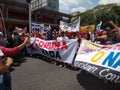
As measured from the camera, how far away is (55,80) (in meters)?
7.23

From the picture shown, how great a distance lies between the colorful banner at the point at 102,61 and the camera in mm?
5535

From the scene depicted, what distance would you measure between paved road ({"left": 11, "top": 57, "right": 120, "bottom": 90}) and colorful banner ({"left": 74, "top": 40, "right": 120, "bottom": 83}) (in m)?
0.57

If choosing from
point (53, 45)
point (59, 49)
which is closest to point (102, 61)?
point (59, 49)

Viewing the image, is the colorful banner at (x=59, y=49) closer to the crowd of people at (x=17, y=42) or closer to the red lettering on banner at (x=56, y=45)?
the red lettering on banner at (x=56, y=45)

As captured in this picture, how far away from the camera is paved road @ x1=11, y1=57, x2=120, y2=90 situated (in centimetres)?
645

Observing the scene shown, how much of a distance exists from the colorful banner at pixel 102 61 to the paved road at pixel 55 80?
0.57 meters

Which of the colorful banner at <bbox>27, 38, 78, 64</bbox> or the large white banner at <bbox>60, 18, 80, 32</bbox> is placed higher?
the large white banner at <bbox>60, 18, 80, 32</bbox>

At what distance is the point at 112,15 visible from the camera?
6188 centimetres

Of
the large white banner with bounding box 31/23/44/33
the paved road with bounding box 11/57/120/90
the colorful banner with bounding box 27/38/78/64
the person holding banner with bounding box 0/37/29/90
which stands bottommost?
the paved road with bounding box 11/57/120/90

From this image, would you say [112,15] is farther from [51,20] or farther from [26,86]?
[26,86]

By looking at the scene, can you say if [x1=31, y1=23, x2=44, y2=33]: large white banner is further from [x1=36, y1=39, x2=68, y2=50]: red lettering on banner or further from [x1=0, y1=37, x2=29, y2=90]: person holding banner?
[x1=0, y1=37, x2=29, y2=90]: person holding banner

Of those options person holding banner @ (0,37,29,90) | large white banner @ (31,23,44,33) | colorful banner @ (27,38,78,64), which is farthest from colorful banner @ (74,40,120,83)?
large white banner @ (31,23,44,33)

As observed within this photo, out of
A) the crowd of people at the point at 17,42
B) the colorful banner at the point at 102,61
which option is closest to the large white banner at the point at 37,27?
the crowd of people at the point at 17,42

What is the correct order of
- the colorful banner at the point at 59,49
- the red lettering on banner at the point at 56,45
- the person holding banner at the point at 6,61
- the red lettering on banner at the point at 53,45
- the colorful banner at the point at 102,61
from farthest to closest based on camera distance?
the red lettering on banner at the point at 56,45, the red lettering on banner at the point at 53,45, the colorful banner at the point at 59,49, the colorful banner at the point at 102,61, the person holding banner at the point at 6,61
